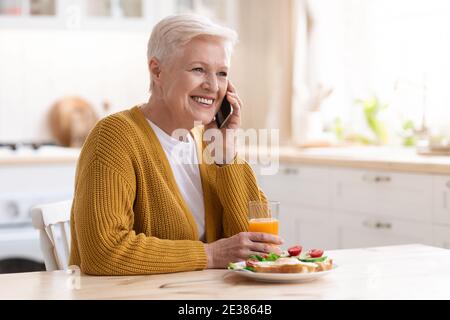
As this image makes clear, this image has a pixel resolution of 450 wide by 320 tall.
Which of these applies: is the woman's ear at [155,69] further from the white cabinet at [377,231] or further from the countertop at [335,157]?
the white cabinet at [377,231]

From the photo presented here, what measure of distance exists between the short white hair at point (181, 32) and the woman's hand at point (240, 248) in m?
0.48

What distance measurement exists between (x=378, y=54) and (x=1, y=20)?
2.05 meters

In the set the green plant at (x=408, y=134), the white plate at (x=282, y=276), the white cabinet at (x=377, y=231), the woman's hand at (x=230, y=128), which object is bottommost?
the white cabinet at (x=377, y=231)

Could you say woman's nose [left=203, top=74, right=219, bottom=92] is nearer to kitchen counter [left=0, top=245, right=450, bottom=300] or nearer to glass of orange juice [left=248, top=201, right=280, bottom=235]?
glass of orange juice [left=248, top=201, right=280, bottom=235]

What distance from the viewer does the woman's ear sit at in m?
1.96

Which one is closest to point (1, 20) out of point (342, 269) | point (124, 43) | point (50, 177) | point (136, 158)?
point (124, 43)

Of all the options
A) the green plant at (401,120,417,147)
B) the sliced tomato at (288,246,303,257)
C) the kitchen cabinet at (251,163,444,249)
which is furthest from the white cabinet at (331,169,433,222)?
the sliced tomato at (288,246,303,257)

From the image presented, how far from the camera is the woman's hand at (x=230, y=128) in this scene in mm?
2062

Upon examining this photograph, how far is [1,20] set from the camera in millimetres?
4293

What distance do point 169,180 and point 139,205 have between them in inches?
3.9

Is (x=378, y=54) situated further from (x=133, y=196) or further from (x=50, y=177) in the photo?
(x=133, y=196)

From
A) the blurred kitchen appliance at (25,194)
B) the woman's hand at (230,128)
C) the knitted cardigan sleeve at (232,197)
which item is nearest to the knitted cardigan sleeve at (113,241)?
the knitted cardigan sleeve at (232,197)

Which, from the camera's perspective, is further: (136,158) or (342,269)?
(136,158)

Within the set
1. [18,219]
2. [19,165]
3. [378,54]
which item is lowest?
[18,219]
